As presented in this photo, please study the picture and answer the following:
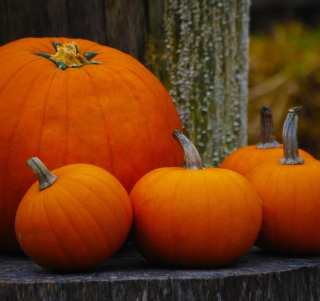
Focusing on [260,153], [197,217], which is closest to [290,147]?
[260,153]

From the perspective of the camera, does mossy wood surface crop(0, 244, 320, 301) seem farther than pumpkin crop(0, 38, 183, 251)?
No

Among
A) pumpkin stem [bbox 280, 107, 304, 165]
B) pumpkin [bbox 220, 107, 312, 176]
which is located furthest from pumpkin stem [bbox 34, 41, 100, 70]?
pumpkin stem [bbox 280, 107, 304, 165]

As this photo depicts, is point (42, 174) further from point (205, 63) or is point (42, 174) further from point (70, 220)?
point (205, 63)

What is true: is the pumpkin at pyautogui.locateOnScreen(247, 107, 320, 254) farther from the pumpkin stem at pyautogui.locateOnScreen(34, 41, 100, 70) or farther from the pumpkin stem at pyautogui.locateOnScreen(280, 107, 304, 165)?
the pumpkin stem at pyautogui.locateOnScreen(34, 41, 100, 70)

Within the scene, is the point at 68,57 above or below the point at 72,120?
above

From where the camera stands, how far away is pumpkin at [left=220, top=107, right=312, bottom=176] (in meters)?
2.77

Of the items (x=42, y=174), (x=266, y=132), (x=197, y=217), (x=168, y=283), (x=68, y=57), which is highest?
(x=68, y=57)

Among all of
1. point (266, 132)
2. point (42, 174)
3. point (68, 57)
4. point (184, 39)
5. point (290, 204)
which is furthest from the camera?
point (184, 39)

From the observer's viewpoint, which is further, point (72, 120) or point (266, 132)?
point (266, 132)

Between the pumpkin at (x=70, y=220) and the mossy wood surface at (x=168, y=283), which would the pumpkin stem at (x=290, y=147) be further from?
the pumpkin at (x=70, y=220)

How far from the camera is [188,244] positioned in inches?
88.8

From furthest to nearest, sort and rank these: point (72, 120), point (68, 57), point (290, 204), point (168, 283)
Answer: point (68, 57), point (72, 120), point (290, 204), point (168, 283)

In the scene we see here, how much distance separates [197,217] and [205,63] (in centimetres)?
136

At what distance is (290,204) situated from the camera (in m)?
2.40
